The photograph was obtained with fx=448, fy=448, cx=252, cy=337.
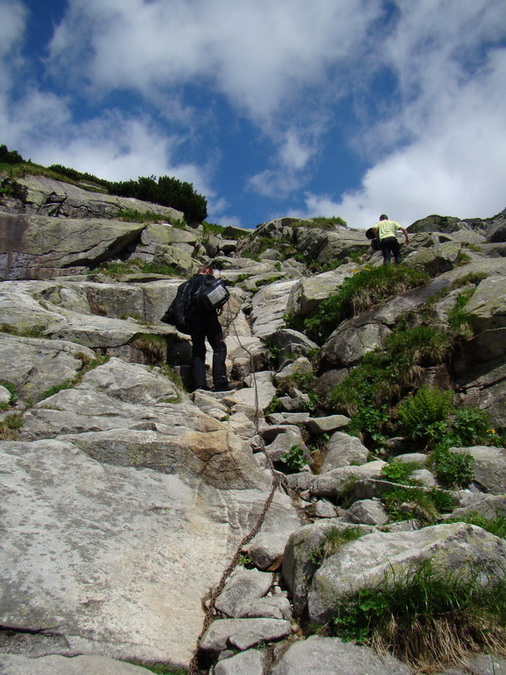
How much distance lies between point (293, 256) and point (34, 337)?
20.2 metres

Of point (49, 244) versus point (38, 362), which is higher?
point (49, 244)

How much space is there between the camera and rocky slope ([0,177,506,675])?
11.1ft

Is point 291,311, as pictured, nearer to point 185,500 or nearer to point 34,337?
point 34,337

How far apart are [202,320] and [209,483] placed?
5.80 metres

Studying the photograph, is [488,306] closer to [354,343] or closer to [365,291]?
[354,343]

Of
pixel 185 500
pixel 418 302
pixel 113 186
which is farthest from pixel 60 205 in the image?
pixel 185 500

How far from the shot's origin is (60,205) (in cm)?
2677

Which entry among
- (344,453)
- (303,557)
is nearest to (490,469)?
(344,453)

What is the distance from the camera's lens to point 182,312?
1112 centimetres

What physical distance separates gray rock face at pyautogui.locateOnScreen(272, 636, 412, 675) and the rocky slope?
0.01 m

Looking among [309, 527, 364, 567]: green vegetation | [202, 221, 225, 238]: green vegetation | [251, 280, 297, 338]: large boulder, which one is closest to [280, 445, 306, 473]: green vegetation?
[309, 527, 364, 567]: green vegetation

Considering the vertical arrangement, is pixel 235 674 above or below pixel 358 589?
below

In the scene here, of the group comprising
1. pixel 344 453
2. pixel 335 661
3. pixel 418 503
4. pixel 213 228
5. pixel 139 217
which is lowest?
pixel 335 661

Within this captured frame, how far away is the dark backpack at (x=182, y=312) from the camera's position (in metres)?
11.1
